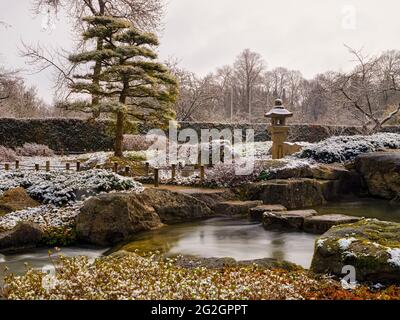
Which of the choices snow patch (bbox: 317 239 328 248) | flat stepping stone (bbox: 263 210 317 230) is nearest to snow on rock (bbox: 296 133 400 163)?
flat stepping stone (bbox: 263 210 317 230)

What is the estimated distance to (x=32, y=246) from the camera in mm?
9617

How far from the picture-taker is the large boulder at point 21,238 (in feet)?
30.5

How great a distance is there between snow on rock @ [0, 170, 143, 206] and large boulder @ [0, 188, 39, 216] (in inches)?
12.0

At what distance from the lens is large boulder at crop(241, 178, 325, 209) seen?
13234mm

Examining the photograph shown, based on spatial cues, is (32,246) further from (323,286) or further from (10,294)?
(323,286)

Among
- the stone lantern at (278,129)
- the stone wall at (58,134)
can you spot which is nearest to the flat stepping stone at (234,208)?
the stone lantern at (278,129)

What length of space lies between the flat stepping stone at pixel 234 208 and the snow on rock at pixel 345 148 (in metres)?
5.17

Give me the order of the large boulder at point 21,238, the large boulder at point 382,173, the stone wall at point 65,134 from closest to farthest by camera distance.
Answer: the large boulder at point 21,238 → the large boulder at point 382,173 → the stone wall at point 65,134

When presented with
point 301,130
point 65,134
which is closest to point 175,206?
point 65,134

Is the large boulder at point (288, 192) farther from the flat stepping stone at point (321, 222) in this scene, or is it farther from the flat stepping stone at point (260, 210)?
the flat stepping stone at point (321, 222)

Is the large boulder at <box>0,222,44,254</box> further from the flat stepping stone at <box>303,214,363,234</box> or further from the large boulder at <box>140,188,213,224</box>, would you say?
the flat stepping stone at <box>303,214,363,234</box>

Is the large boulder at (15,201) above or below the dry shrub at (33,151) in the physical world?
below

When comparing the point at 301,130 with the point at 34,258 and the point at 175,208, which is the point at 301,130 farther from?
the point at 34,258
